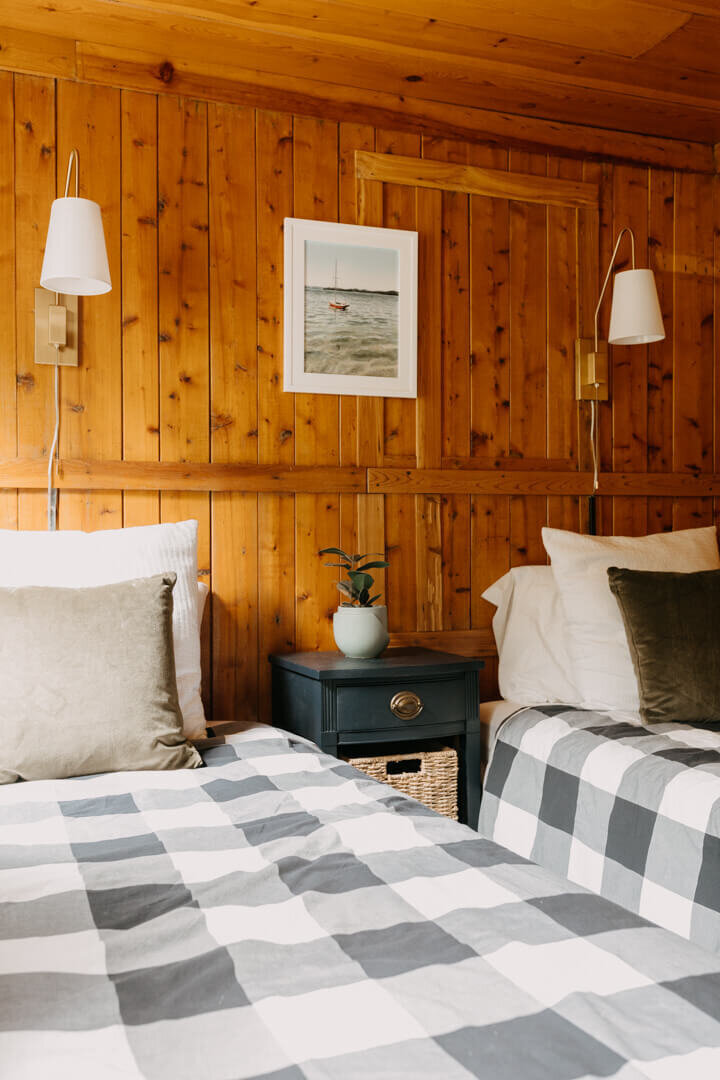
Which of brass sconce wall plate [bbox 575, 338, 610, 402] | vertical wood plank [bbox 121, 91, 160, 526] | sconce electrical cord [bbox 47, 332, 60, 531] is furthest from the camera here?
brass sconce wall plate [bbox 575, 338, 610, 402]

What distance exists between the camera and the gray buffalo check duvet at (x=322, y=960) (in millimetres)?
747

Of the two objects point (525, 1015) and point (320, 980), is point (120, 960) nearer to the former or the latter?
point (320, 980)

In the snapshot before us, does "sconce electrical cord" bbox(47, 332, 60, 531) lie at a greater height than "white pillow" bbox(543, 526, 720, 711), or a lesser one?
greater

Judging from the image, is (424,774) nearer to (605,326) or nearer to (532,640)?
(532,640)

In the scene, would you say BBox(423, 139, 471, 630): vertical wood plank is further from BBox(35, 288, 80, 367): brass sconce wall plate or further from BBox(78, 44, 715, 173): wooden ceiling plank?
BBox(35, 288, 80, 367): brass sconce wall plate

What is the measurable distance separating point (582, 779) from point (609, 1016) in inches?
52.8

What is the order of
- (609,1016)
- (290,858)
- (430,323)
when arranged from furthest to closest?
(430,323)
(290,858)
(609,1016)

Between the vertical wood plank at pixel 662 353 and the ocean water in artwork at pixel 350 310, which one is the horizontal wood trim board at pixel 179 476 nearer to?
the ocean water in artwork at pixel 350 310

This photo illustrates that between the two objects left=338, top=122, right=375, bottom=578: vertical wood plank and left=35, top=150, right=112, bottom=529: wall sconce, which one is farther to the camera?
left=338, top=122, right=375, bottom=578: vertical wood plank

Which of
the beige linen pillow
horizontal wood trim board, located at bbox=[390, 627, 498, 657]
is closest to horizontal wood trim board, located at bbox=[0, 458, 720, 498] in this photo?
horizontal wood trim board, located at bbox=[390, 627, 498, 657]

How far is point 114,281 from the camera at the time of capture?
248cm

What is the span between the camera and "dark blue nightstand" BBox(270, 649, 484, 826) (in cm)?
227

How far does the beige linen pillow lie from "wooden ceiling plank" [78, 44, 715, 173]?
153 cm

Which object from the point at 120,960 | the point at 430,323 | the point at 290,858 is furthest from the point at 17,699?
the point at 430,323
